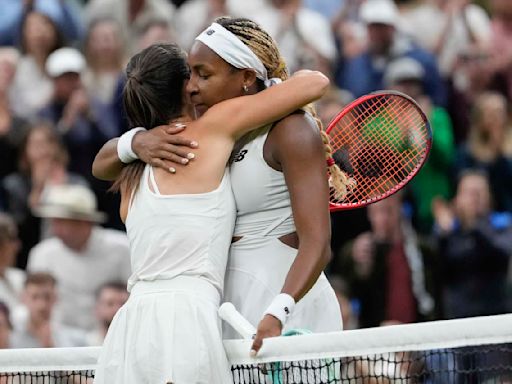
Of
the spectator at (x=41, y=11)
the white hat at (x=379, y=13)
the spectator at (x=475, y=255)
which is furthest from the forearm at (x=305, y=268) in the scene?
the spectator at (x=41, y=11)

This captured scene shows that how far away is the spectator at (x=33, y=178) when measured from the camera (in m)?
10.5

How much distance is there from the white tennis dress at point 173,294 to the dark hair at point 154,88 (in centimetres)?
22

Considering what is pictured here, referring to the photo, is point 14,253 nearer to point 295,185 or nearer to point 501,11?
point 501,11

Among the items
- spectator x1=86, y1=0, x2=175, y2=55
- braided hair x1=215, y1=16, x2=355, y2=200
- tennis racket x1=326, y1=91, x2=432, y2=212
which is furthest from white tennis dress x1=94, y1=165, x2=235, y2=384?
spectator x1=86, y1=0, x2=175, y2=55

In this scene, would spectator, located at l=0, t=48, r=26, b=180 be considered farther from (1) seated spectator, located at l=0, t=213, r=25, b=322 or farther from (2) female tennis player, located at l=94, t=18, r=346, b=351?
(2) female tennis player, located at l=94, t=18, r=346, b=351

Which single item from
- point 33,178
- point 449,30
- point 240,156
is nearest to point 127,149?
point 240,156

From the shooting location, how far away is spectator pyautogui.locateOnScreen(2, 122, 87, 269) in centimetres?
1055

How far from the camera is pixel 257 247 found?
508 centimetres

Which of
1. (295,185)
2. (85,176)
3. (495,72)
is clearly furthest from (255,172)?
(495,72)

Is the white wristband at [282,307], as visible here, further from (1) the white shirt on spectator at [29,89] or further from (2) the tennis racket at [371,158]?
(1) the white shirt on spectator at [29,89]

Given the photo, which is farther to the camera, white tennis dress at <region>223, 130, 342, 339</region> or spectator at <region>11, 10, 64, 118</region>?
spectator at <region>11, 10, 64, 118</region>

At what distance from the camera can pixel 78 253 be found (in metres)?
10.1

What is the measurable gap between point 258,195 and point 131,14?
6.88m

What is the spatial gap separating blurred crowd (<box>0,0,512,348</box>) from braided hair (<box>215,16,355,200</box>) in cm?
410
